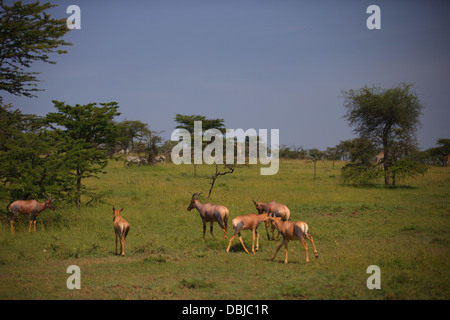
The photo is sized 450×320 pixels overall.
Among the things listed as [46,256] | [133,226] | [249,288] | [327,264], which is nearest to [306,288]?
[249,288]

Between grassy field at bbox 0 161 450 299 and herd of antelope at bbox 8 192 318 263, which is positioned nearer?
grassy field at bbox 0 161 450 299

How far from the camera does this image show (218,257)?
30.8ft

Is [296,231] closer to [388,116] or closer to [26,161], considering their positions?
[26,161]

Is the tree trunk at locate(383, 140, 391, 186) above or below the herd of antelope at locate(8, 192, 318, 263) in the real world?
above

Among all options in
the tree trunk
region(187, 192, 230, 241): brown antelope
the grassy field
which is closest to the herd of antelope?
region(187, 192, 230, 241): brown antelope

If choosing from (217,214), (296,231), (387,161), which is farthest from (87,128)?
(387,161)

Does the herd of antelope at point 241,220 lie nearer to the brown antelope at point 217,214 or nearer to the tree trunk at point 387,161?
the brown antelope at point 217,214

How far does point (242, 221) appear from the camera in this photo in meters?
9.75

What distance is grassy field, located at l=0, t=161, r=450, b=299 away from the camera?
22.6ft

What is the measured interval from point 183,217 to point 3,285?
806 cm

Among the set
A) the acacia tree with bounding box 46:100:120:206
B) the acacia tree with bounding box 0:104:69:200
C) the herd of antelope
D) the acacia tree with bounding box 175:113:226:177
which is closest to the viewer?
the herd of antelope

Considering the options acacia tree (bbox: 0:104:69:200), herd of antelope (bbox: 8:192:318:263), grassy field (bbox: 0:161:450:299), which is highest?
acacia tree (bbox: 0:104:69:200)

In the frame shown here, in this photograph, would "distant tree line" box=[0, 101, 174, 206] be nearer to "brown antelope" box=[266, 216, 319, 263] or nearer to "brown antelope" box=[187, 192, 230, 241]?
"brown antelope" box=[187, 192, 230, 241]
